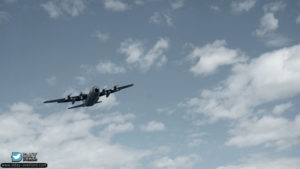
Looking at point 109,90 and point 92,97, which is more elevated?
point 109,90

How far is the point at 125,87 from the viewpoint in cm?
8525

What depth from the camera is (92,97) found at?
7581cm

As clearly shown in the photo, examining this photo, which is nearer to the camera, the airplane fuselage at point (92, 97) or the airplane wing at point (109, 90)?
the airplane fuselage at point (92, 97)

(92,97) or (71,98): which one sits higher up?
(71,98)

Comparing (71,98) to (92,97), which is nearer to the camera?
(92,97)

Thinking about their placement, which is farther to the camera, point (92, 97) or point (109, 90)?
point (109, 90)

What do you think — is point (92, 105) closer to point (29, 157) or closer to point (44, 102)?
point (44, 102)

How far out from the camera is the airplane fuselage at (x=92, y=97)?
241 feet

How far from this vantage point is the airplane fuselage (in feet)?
241

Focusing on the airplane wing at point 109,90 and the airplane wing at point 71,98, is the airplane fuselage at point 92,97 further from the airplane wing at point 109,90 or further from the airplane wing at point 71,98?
the airplane wing at point 109,90

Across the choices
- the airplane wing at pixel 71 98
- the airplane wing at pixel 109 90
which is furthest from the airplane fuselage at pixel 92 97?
the airplane wing at pixel 109 90

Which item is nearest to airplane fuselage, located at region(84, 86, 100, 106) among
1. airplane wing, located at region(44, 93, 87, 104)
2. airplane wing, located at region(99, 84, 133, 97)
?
airplane wing, located at region(44, 93, 87, 104)

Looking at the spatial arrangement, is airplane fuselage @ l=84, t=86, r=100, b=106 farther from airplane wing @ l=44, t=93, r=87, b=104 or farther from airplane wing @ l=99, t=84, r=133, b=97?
airplane wing @ l=99, t=84, r=133, b=97

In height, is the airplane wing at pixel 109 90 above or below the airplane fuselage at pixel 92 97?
above
